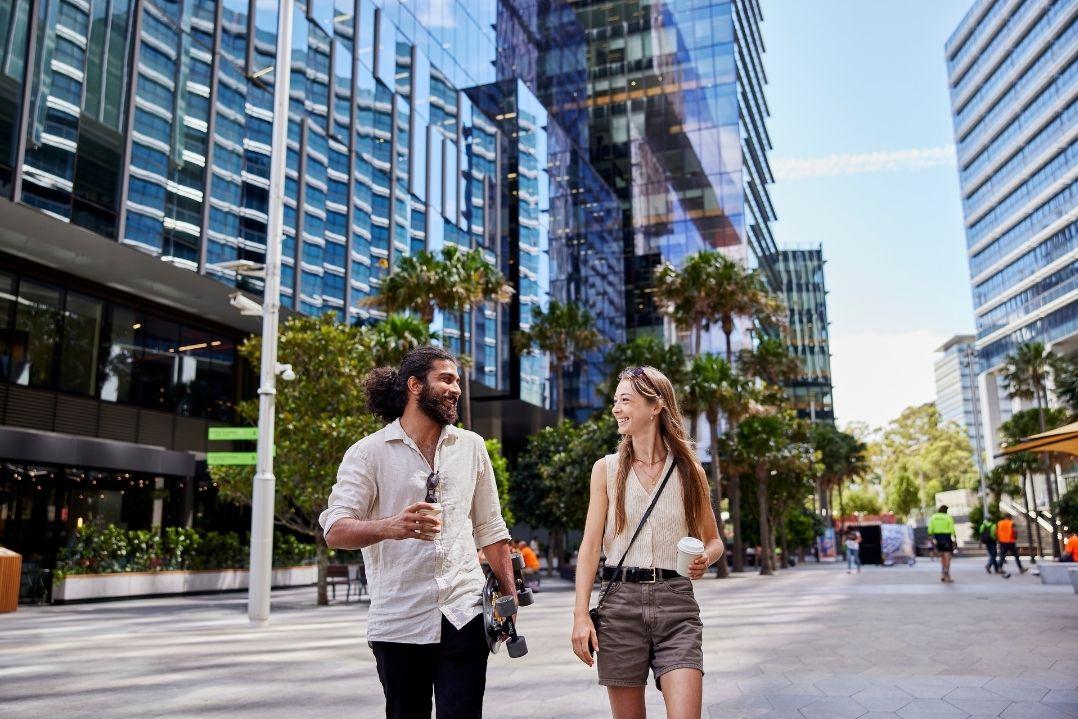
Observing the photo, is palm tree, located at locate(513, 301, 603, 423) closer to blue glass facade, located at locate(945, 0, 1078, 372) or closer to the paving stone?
the paving stone

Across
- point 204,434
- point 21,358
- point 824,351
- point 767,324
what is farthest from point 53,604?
point 824,351

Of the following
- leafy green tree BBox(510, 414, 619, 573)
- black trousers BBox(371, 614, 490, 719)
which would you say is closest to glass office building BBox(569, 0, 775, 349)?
leafy green tree BBox(510, 414, 619, 573)

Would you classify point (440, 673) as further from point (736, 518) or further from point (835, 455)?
point (835, 455)

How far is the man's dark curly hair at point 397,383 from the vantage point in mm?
3350

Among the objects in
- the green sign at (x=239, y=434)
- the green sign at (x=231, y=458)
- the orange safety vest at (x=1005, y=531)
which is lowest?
the orange safety vest at (x=1005, y=531)

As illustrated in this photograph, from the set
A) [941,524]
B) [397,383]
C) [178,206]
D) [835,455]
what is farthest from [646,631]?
[835,455]

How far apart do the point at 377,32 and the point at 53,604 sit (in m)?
24.0

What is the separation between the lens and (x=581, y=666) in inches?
362

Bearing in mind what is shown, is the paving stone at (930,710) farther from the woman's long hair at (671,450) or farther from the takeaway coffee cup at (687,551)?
the takeaway coffee cup at (687,551)

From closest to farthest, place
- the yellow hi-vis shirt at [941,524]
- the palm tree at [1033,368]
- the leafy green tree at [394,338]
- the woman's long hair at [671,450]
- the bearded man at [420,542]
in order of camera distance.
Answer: the bearded man at [420,542]
the woman's long hair at [671,450]
the yellow hi-vis shirt at [941,524]
the leafy green tree at [394,338]
the palm tree at [1033,368]

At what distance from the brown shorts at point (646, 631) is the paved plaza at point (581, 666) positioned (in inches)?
134

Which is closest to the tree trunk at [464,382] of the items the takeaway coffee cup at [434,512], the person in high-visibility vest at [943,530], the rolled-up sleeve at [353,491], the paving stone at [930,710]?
the person in high-visibility vest at [943,530]

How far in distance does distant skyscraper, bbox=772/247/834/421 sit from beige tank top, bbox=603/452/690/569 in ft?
330

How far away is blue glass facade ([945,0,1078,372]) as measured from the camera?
6519cm
